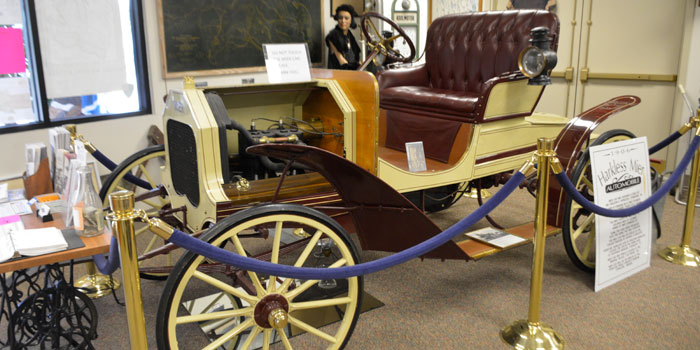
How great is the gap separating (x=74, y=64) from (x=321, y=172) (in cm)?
275

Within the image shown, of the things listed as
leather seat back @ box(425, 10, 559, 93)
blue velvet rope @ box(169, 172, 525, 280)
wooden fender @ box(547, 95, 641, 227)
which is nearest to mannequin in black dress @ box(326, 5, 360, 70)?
leather seat back @ box(425, 10, 559, 93)

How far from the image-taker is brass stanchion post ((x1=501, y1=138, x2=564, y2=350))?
7.43ft

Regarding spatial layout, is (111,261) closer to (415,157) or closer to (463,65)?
(415,157)

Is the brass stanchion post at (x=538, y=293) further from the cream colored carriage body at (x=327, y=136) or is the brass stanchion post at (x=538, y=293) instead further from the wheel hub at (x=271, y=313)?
the wheel hub at (x=271, y=313)

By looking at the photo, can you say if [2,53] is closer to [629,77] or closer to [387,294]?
[387,294]

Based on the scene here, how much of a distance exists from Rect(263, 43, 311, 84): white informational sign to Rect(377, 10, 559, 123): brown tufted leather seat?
94 cm

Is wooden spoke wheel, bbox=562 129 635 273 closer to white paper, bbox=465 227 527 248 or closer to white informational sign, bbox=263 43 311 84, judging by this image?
white paper, bbox=465 227 527 248

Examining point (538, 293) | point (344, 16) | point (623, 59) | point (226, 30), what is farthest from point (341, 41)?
point (538, 293)

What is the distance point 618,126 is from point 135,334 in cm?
515

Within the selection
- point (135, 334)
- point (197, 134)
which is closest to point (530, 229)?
point (197, 134)

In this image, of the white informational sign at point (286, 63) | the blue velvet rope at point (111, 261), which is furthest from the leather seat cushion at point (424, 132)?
the blue velvet rope at point (111, 261)

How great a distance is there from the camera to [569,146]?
3092 millimetres

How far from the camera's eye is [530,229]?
10.4 feet

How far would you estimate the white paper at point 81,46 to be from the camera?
158 inches
